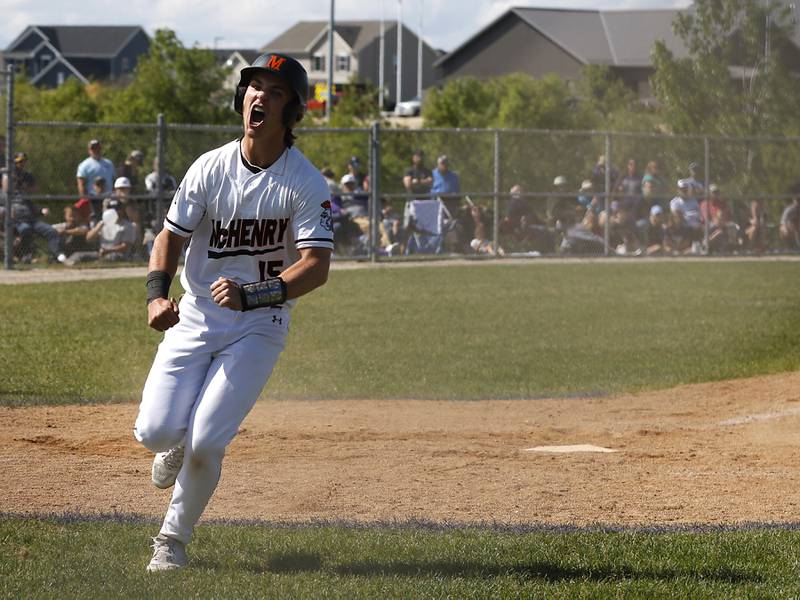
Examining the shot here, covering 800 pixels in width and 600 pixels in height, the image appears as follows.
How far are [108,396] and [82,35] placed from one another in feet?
194

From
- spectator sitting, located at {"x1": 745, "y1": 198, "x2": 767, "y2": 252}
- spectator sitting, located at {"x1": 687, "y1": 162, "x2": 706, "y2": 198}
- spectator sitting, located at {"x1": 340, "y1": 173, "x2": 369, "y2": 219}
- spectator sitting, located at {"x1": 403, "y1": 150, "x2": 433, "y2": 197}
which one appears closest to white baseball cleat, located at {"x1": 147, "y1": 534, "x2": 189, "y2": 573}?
spectator sitting, located at {"x1": 340, "y1": 173, "x2": 369, "y2": 219}

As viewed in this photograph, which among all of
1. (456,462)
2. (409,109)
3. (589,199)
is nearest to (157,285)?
(456,462)

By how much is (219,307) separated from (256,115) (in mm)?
774

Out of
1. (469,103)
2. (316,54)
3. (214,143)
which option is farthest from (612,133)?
(316,54)

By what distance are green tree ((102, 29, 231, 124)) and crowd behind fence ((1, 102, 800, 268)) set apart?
8.50m

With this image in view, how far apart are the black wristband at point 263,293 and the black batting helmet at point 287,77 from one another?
26.3 inches

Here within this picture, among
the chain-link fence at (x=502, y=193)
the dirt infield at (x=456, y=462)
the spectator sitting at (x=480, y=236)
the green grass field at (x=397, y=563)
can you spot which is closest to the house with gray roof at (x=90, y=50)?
the chain-link fence at (x=502, y=193)

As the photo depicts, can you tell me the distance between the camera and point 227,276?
5156 mm

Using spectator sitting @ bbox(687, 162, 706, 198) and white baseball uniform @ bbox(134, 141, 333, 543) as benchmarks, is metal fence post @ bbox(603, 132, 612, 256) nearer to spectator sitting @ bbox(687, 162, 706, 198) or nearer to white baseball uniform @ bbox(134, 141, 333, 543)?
spectator sitting @ bbox(687, 162, 706, 198)

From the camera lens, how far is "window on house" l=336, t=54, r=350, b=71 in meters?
85.3

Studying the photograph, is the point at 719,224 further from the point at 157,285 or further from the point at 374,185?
the point at 157,285

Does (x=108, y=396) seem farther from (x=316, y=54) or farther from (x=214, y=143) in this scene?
(x=316, y=54)

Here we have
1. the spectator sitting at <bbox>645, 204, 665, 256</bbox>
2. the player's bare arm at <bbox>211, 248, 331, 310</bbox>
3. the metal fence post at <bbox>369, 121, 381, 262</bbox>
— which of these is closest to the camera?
the player's bare arm at <bbox>211, 248, 331, 310</bbox>

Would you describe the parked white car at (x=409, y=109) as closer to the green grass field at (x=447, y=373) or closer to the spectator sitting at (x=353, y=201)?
the green grass field at (x=447, y=373)
